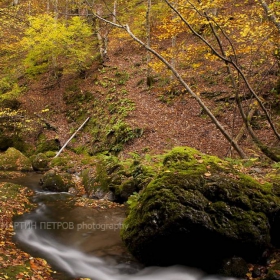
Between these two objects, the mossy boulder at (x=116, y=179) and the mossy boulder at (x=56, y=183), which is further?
the mossy boulder at (x=56, y=183)

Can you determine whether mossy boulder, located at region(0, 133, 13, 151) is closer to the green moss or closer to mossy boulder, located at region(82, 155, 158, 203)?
mossy boulder, located at region(82, 155, 158, 203)

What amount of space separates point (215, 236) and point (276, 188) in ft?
5.96

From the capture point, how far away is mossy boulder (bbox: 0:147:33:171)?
46.3 feet

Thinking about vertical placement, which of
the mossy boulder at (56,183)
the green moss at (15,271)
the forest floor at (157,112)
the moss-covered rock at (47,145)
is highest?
the forest floor at (157,112)

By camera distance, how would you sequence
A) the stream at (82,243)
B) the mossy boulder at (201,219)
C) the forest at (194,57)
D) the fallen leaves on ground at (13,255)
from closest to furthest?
1. the fallen leaves on ground at (13,255)
2. the mossy boulder at (201,219)
3. the stream at (82,243)
4. the forest at (194,57)

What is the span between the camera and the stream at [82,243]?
5312 mm

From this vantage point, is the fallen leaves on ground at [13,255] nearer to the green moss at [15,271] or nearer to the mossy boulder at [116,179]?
the green moss at [15,271]

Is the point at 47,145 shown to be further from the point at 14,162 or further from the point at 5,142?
the point at 5,142

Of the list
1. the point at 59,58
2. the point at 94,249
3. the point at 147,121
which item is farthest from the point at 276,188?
the point at 59,58

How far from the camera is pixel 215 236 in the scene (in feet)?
15.9

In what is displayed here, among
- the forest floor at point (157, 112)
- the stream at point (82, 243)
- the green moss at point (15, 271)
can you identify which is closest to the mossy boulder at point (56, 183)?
the stream at point (82, 243)

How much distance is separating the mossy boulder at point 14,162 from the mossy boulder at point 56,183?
11.5ft

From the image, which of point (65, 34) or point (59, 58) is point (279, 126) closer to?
point (65, 34)

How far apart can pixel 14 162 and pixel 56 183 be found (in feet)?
16.2
